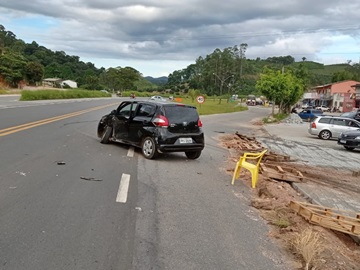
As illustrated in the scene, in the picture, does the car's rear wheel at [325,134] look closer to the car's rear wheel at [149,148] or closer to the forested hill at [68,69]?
the car's rear wheel at [149,148]

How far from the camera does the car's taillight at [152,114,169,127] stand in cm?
1113

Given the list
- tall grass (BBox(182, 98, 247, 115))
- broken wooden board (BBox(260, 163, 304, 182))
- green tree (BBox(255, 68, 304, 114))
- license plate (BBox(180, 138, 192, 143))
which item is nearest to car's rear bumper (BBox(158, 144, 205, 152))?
license plate (BBox(180, 138, 192, 143))

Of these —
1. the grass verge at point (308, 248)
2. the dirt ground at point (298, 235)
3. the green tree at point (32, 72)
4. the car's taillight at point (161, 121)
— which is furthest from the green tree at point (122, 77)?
the grass verge at point (308, 248)

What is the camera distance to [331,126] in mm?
27391

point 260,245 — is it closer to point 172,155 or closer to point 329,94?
point 172,155

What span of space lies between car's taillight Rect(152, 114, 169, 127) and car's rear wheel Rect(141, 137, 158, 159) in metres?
0.45

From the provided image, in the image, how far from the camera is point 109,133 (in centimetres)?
1330

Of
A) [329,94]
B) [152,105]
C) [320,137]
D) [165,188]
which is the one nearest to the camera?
[165,188]

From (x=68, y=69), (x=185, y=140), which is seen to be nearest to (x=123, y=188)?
(x=185, y=140)

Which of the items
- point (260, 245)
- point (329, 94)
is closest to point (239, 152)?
point (260, 245)

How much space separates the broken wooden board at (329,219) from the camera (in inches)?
237

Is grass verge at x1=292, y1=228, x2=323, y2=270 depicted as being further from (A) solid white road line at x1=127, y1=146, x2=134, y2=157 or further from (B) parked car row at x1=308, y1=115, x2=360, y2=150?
(B) parked car row at x1=308, y1=115, x2=360, y2=150

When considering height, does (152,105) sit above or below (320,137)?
above

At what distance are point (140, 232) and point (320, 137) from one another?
80.7 feet
